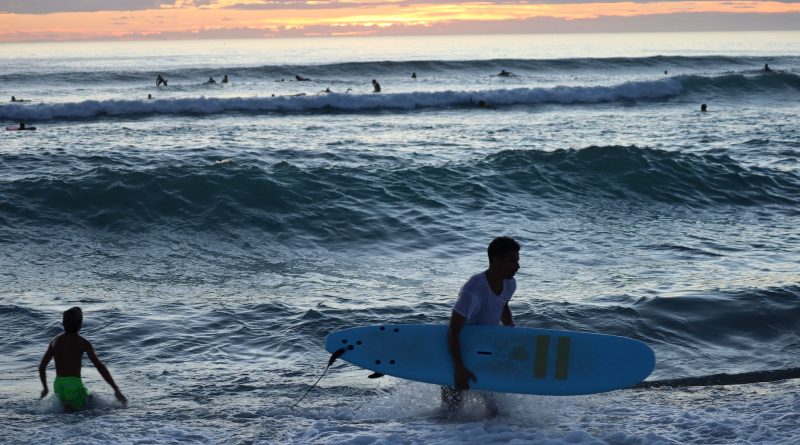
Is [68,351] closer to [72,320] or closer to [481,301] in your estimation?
[72,320]

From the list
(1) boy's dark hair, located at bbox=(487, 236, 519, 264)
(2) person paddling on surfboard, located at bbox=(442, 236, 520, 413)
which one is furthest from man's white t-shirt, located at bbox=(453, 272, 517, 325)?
(1) boy's dark hair, located at bbox=(487, 236, 519, 264)

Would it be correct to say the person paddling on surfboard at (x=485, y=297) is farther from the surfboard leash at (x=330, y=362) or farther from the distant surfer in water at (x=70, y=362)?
the distant surfer in water at (x=70, y=362)

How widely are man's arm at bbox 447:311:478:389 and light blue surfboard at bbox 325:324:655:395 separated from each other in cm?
21

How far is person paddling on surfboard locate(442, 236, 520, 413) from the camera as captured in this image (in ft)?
17.0

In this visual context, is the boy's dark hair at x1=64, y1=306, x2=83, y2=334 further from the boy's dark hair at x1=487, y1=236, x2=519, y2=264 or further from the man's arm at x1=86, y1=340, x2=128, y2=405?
the boy's dark hair at x1=487, y1=236, x2=519, y2=264

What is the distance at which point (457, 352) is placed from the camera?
5434 millimetres

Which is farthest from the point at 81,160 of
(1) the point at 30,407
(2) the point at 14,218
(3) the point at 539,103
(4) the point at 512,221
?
(3) the point at 539,103

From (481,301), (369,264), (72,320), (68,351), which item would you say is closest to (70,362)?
(68,351)

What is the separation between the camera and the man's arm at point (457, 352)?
17.7ft

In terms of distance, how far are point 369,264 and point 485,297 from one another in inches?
209

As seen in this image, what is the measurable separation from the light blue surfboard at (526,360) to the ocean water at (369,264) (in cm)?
26

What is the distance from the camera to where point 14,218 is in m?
12.9

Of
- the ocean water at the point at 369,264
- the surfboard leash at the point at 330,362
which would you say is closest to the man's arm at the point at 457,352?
the ocean water at the point at 369,264

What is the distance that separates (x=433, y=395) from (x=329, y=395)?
2.80 ft
